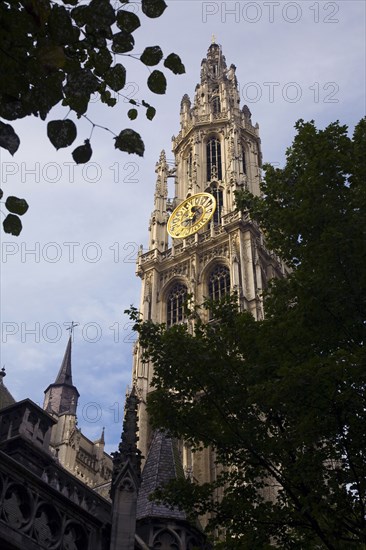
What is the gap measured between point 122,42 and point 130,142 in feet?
2.65

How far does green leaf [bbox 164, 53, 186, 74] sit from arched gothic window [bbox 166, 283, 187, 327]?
4230 cm

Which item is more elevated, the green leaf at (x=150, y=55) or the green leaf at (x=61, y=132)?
the green leaf at (x=150, y=55)

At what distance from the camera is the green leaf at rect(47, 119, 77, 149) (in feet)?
17.7

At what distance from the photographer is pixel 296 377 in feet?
29.0

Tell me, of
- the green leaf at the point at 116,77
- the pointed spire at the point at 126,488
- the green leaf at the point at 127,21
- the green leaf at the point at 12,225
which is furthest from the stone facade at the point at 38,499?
the green leaf at the point at 127,21

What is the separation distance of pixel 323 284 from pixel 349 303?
1.48ft

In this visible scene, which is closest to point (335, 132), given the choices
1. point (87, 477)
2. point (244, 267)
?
point (244, 267)

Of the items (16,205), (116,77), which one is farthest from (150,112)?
(16,205)

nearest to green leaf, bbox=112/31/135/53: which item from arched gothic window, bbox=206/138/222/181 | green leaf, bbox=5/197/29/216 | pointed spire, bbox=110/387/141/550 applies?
green leaf, bbox=5/197/29/216

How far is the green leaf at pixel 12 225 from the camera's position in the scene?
18.8ft

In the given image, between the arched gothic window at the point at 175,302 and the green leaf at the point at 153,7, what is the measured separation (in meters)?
42.5

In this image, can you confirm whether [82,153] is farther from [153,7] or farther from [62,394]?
[62,394]

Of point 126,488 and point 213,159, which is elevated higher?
point 213,159

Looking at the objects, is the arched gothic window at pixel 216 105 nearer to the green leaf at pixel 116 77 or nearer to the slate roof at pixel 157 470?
the slate roof at pixel 157 470
